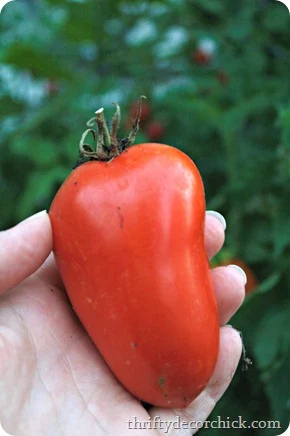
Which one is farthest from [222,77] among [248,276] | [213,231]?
[213,231]

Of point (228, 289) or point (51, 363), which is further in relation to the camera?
point (228, 289)

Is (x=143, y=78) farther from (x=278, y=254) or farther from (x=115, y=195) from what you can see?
(x=115, y=195)

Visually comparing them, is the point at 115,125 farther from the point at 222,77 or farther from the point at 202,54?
the point at 202,54

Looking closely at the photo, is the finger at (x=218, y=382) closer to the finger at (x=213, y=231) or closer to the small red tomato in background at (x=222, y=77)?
the finger at (x=213, y=231)

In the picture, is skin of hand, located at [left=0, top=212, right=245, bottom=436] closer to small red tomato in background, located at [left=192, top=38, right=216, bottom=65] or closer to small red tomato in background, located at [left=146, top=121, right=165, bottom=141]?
small red tomato in background, located at [left=146, top=121, right=165, bottom=141]

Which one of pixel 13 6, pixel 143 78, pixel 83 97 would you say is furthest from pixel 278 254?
pixel 13 6

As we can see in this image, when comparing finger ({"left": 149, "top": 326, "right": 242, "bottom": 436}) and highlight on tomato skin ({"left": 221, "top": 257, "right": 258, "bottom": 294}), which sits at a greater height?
finger ({"left": 149, "top": 326, "right": 242, "bottom": 436})

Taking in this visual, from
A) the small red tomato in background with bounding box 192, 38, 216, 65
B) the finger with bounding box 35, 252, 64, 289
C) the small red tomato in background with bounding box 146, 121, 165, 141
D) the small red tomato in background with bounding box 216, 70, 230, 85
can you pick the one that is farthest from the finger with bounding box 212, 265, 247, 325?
the small red tomato in background with bounding box 192, 38, 216, 65

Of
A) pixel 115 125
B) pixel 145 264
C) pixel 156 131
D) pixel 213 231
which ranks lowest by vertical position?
pixel 156 131
